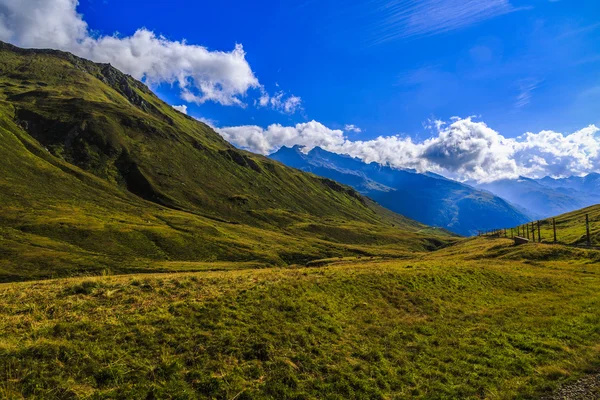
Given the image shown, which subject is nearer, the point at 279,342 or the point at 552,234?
the point at 279,342

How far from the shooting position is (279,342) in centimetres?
1753

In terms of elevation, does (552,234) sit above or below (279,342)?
above

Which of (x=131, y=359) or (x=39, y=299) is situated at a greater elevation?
(x=39, y=299)

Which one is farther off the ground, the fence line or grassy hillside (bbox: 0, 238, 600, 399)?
the fence line

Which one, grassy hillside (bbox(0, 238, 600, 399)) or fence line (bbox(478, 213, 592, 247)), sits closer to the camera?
grassy hillside (bbox(0, 238, 600, 399))

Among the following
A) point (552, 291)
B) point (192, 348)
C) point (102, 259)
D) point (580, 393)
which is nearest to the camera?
point (580, 393)

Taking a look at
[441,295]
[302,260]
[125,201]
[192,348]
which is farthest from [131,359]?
[125,201]

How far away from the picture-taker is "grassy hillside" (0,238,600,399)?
13.1 meters

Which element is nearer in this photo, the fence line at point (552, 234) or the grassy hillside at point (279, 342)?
the grassy hillside at point (279, 342)

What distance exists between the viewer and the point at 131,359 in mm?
13977

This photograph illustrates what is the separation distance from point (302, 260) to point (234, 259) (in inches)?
1241

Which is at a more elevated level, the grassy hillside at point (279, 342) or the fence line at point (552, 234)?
the fence line at point (552, 234)

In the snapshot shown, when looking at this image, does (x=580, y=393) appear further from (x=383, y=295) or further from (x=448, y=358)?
(x=383, y=295)

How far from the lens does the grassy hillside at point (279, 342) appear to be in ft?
43.1
